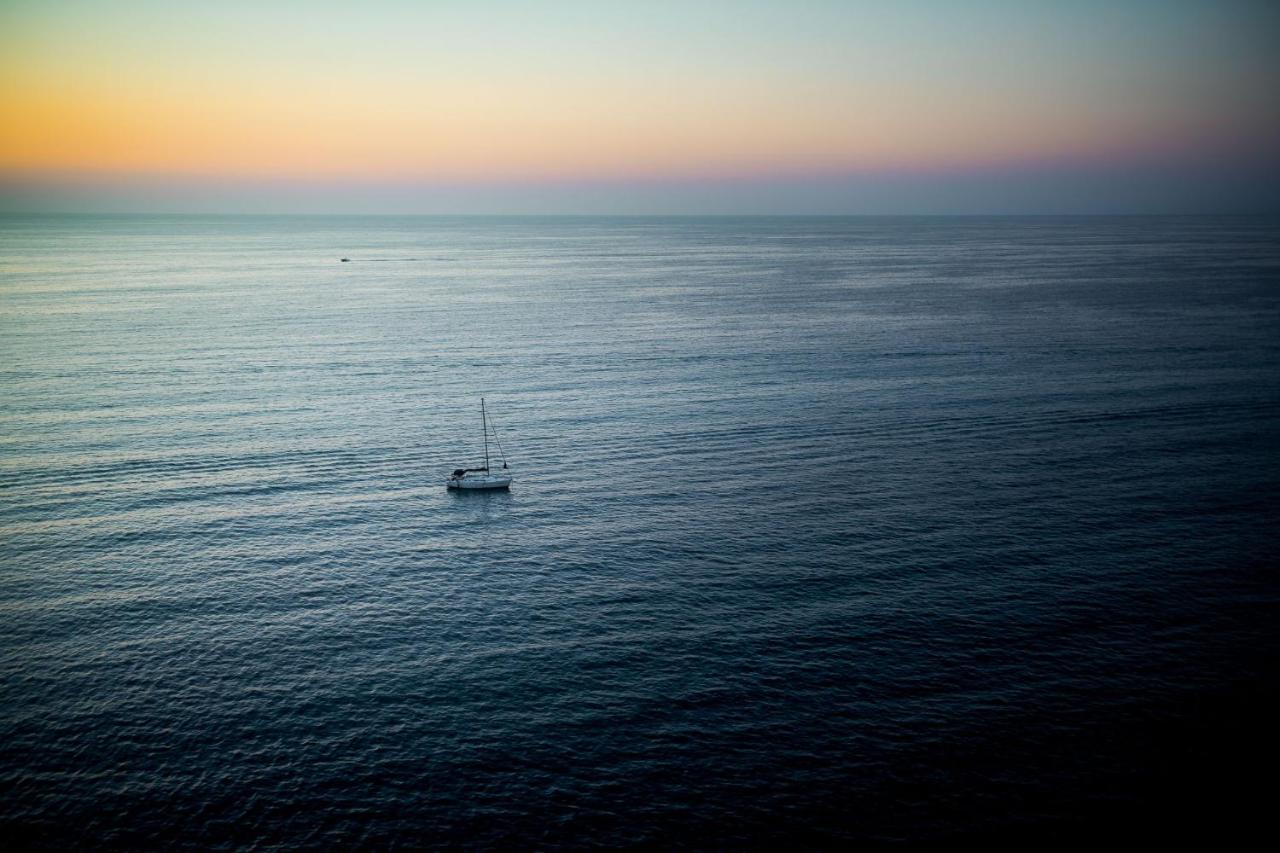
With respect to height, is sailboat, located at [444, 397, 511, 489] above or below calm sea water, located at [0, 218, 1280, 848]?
above

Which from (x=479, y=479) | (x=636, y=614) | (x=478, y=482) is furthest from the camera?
(x=479, y=479)

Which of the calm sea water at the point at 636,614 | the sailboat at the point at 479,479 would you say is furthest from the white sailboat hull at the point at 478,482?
the calm sea water at the point at 636,614

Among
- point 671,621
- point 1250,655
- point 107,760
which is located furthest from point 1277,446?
point 107,760

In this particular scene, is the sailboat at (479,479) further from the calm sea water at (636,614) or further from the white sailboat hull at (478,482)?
the calm sea water at (636,614)

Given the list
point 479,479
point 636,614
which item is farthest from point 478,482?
point 636,614

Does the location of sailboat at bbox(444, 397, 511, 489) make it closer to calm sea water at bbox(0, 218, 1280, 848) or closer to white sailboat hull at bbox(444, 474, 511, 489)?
white sailboat hull at bbox(444, 474, 511, 489)

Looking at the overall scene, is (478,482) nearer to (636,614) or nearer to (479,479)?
(479,479)

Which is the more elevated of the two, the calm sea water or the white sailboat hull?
the white sailboat hull

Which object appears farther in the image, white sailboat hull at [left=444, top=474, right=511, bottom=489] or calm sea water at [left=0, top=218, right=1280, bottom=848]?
white sailboat hull at [left=444, top=474, right=511, bottom=489]

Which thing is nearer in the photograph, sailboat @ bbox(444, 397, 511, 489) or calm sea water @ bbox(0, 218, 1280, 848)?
calm sea water @ bbox(0, 218, 1280, 848)

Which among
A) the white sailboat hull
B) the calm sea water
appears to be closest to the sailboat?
the white sailboat hull
